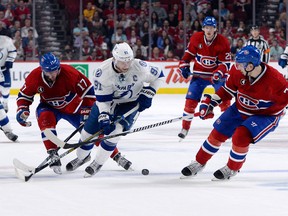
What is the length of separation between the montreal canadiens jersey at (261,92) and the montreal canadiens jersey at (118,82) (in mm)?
615

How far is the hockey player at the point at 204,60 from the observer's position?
8406 mm

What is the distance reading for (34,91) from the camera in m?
6.09

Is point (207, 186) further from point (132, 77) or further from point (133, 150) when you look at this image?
point (133, 150)

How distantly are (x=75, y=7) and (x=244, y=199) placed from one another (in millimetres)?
11035

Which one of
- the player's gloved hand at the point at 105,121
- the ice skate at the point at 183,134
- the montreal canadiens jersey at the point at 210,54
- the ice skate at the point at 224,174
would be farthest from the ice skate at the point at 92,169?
the montreal canadiens jersey at the point at 210,54

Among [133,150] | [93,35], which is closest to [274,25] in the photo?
[93,35]

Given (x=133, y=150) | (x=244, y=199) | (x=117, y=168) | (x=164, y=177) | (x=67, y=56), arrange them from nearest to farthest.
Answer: (x=244, y=199), (x=164, y=177), (x=117, y=168), (x=133, y=150), (x=67, y=56)

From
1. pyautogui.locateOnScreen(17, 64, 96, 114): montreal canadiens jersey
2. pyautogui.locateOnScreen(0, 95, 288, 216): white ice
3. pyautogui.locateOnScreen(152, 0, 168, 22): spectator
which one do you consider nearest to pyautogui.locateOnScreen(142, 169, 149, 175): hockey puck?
pyautogui.locateOnScreen(0, 95, 288, 216): white ice

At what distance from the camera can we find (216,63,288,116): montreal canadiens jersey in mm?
5414

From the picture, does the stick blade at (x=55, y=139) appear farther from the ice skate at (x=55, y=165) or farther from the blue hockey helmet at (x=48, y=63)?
the blue hockey helmet at (x=48, y=63)

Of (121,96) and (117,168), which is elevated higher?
(121,96)

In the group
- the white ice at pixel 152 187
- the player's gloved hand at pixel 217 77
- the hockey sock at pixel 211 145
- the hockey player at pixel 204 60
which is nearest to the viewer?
the white ice at pixel 152 187

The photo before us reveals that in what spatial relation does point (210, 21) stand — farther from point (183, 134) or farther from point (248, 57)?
point (248, 57)

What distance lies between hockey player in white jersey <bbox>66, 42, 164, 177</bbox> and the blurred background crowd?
9.20 m
